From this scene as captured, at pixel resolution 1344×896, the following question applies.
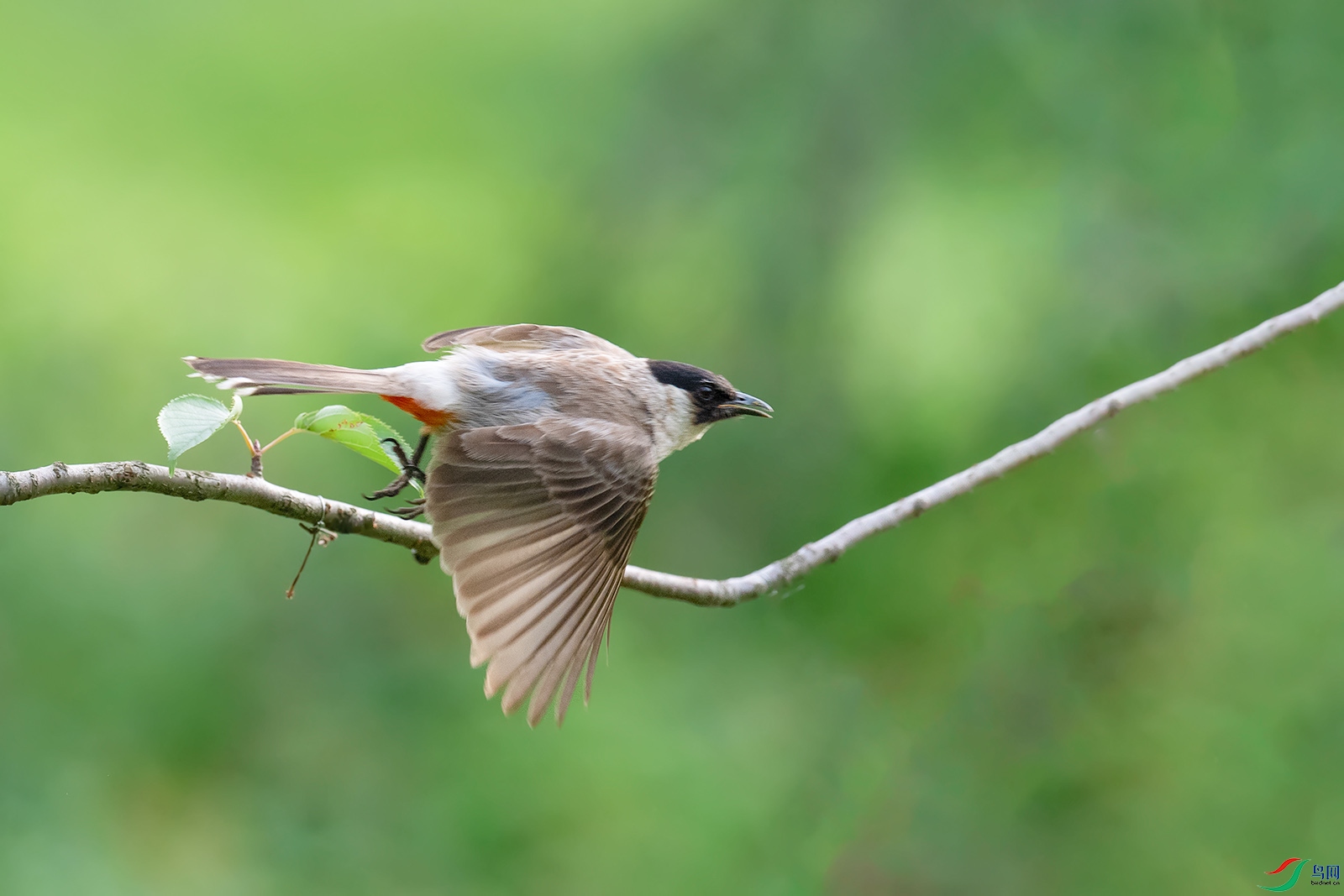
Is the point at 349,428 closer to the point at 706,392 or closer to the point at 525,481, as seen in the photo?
the point at 525,481

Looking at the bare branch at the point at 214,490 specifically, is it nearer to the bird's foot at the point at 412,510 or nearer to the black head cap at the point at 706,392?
the bird's foot at the point at 412,510

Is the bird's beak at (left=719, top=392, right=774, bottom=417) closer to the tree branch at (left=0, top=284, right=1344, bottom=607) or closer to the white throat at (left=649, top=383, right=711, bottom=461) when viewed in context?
the white throat at (left=649, top=383, right=711, bottom=461)

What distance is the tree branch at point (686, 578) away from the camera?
6.73 ft

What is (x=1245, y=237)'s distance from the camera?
6188 mm

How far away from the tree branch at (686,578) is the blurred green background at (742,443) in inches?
92.2

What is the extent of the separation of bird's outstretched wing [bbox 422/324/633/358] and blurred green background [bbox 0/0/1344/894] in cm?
176

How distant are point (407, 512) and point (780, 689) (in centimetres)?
405

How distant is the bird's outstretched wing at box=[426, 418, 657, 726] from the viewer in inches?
105

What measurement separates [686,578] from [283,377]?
3.80 ft

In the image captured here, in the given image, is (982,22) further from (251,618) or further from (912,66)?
(251,618)

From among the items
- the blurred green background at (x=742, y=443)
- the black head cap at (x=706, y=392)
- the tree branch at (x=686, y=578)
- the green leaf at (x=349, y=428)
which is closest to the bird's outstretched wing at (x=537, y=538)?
the tree branch at (x=686, y=578)

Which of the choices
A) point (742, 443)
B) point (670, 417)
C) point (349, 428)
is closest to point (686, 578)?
point (670, 417)
